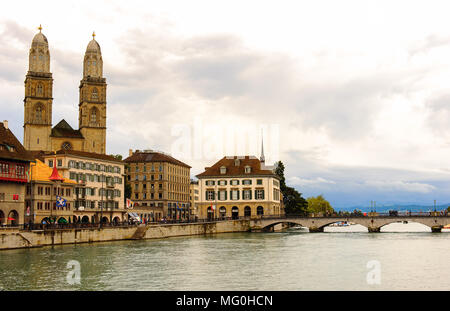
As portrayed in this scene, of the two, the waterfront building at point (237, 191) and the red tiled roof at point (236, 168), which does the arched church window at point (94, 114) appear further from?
the waterfront building at point (237, 191)

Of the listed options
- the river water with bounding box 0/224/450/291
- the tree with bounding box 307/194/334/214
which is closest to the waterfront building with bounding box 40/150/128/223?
the river water with bounding box 0/224/450/291

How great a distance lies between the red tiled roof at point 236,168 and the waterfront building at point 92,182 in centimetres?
2040

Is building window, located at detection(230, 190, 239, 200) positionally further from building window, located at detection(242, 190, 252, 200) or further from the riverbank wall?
the riverbank wall

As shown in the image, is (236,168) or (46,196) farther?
(236,168)

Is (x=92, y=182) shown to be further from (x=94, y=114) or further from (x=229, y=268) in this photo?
(x=229, y=268)

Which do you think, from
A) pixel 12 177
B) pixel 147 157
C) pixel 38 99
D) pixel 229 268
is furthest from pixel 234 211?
pixel 229 268

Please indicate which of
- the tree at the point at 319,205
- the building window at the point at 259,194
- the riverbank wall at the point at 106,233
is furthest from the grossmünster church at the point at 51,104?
the tree at the point at 319,205

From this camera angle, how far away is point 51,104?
11750 centimetres

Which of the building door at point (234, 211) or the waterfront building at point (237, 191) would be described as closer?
the waterfront building at point (237, 191)

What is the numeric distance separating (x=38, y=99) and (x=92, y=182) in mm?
34458

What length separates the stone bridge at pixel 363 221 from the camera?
300 feet

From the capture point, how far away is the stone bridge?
91.4 meters

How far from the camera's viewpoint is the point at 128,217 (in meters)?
102
